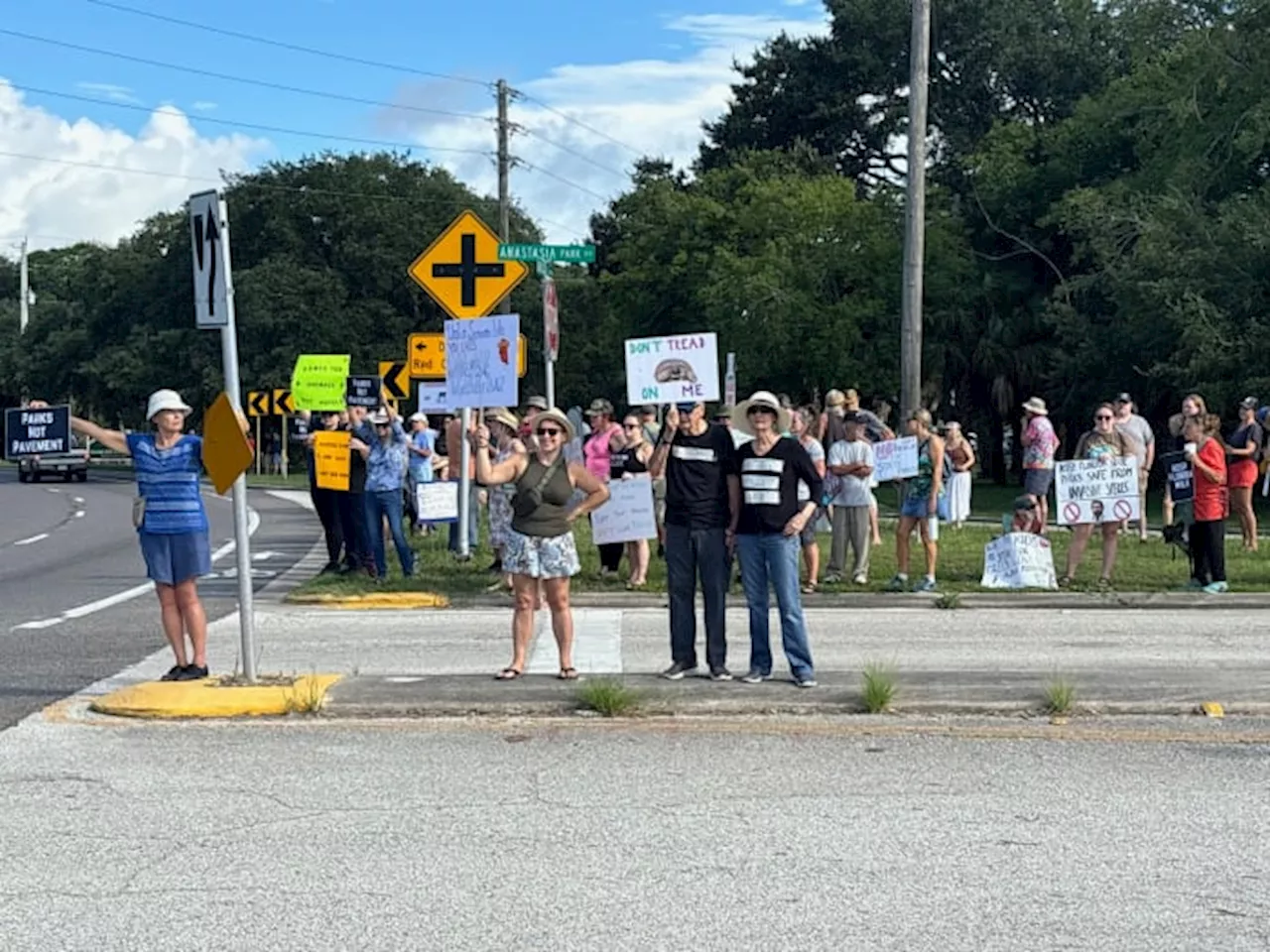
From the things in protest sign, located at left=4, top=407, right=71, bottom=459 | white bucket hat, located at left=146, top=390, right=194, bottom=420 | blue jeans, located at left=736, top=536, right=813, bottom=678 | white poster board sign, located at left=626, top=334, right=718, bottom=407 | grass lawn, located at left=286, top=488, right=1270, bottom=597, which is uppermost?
white poster board sign, located at left=626, top=334, right=718, bottom=407

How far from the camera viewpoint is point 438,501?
18.9 m

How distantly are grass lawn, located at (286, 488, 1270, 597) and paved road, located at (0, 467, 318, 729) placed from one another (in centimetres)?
182

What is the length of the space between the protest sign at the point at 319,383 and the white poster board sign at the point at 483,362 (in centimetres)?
1033

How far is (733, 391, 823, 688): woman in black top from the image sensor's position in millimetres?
10195

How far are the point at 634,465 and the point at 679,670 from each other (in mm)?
6405

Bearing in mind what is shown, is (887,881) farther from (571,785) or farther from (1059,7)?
(1059,7)

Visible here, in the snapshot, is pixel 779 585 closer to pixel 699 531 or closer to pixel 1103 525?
pixel 699 531

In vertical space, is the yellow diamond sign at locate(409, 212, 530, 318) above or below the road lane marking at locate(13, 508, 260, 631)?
above

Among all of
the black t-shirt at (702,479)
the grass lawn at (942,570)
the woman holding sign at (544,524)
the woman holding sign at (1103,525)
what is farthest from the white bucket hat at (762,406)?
the woman holding sign at (1103,525)

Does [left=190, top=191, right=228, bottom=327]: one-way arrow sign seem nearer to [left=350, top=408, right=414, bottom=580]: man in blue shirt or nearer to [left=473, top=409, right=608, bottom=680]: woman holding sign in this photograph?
[left=473, top=409, right=608, bottom=680]: woman holding sign

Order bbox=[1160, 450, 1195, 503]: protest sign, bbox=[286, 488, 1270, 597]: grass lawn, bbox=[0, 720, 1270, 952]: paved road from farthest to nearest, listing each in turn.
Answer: bbox=[286, 488, 1270, 597]: grass lawn < bbox=[1160, 450, 1195, 503]: protest sign < bbox=[0, 720, 1270, 952]: paved road

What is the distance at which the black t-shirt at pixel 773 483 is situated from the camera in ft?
33.5

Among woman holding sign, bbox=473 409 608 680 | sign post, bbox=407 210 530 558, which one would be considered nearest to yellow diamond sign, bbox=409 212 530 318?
sign post, bbox=407 210 530 558

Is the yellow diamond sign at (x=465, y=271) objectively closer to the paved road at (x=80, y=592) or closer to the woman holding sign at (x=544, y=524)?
the paved road at (x=80, y=592)
